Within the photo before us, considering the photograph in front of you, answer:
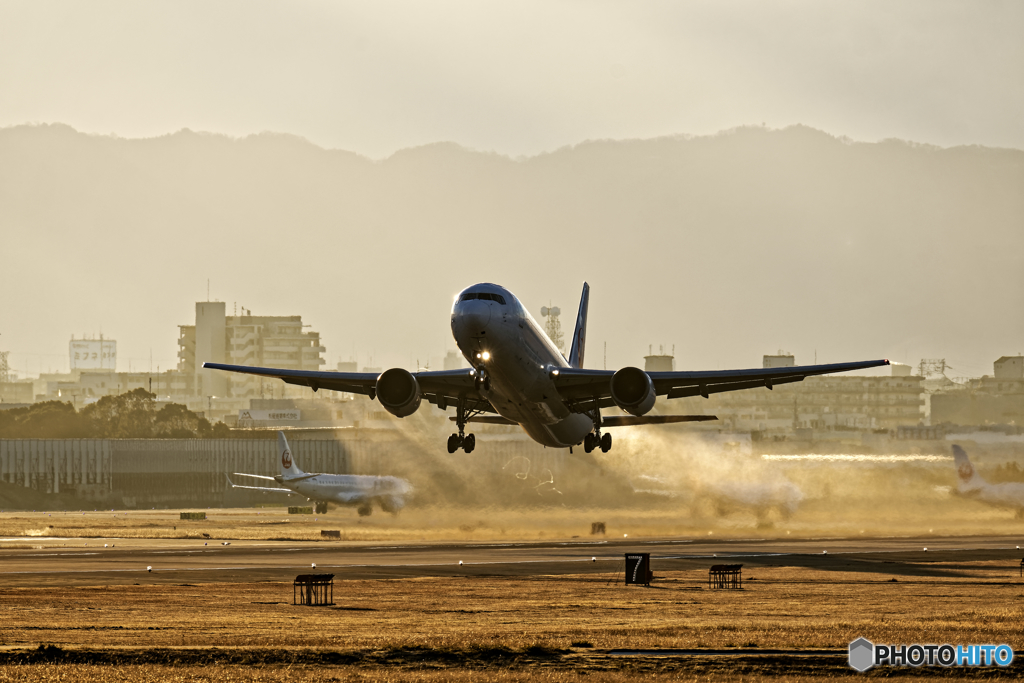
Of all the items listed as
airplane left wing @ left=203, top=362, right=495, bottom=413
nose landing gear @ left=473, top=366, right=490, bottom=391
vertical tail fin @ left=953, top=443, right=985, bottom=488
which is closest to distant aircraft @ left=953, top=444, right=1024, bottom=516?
vertical tail fin @ left=953, top=443, right=985, bottom=488

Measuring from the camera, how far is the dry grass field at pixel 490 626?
38094 mm

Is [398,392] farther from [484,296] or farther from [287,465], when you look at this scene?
[287,465]

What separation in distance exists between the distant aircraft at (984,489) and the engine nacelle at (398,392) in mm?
78622

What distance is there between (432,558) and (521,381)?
35943 millimetres

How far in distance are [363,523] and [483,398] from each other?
61.0 metres

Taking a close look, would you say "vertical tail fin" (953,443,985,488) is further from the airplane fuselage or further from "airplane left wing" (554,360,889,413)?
the airplane fuselage

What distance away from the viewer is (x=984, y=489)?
119m

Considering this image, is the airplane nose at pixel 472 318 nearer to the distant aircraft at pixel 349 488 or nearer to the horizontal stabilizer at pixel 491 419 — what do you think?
the horizontal stabilizer at pixel 491 419

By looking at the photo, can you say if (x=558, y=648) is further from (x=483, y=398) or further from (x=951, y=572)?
(x=951, y=572)

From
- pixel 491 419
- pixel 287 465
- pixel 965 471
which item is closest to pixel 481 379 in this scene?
pixel 491 419

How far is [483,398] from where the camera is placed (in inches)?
2431

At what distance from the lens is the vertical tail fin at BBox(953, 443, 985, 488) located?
118938mm

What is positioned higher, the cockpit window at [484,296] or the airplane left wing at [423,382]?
the cockpit window at [484,296]

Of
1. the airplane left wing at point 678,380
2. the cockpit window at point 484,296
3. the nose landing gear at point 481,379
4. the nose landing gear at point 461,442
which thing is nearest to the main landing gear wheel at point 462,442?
the nose landing gear at point 461,442
